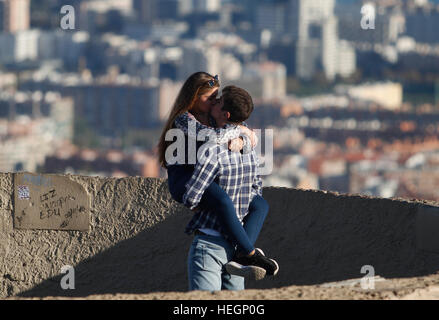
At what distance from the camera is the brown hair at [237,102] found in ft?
8.30

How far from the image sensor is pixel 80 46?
94750 millimetres

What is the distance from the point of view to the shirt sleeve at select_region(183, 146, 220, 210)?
2459 mm

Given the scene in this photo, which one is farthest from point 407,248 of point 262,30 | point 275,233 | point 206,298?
point 262,30

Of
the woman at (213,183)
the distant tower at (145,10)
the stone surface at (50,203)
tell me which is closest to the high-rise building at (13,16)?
the distant tower at (145,10)

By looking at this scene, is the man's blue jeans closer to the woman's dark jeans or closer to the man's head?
the woman's dark jeans

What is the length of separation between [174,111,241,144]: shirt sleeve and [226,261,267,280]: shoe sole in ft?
0.90

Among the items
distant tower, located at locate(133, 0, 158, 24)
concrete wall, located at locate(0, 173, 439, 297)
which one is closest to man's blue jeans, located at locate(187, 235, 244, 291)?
concrete wall, located at locate(0, 173, 439, 297)

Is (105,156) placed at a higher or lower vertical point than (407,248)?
lower

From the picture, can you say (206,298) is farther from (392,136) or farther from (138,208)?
(392,136)

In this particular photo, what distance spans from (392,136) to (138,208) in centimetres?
6084

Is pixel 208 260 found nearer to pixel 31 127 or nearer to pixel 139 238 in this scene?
pixel 139 238

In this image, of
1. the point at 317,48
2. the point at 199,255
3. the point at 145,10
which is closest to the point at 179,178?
the point at 199,255

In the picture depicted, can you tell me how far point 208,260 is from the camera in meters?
2.51

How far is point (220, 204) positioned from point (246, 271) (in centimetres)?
16
